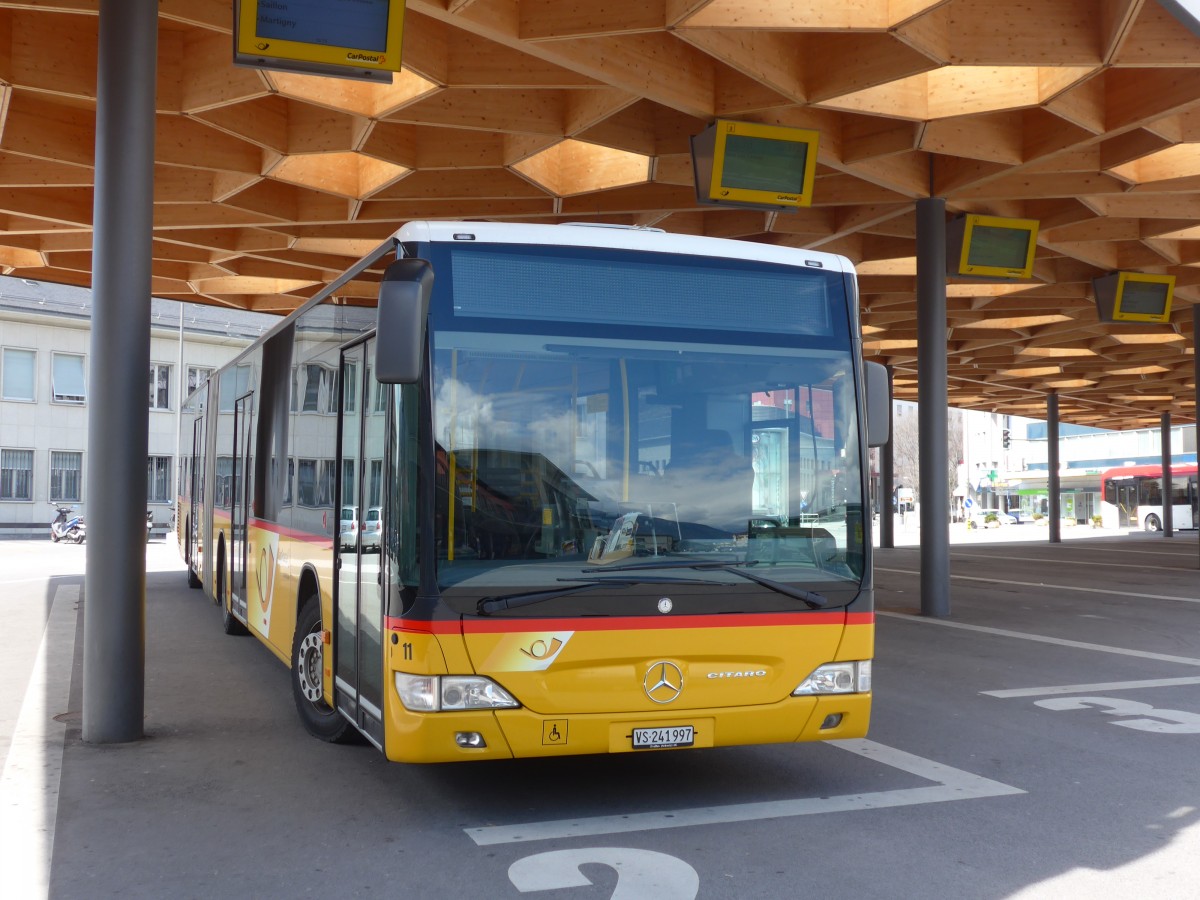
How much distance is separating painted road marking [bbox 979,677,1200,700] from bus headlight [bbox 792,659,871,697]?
3744mm

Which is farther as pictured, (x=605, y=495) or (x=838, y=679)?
(x=838, y=679)

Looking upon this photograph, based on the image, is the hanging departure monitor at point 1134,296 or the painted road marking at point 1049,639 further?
the hanging departure monitor at point 1134,296

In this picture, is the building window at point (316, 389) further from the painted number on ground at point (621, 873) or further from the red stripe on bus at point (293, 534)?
the painted number on ground at point (621, 873)

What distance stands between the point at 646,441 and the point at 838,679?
161cm

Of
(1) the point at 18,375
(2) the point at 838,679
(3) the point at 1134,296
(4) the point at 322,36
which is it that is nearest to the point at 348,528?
(2) the point at 838,679

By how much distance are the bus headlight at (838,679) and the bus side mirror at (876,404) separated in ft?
3.87

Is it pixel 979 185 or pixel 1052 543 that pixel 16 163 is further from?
pixel 1052 543

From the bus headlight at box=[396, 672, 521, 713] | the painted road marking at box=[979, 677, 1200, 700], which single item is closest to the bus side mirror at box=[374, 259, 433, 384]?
the bus headlight at box=[396, 672, 521, 713]

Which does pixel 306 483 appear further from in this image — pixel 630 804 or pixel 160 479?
pixel 160 479

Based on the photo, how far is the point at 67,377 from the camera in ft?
159

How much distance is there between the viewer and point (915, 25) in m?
9.89

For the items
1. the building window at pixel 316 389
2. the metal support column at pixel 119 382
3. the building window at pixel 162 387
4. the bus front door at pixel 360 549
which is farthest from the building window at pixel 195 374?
Result: the bus front door at pixel 360 549

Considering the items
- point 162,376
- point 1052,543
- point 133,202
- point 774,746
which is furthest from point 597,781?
point 162,376

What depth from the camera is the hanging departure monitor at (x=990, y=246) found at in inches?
639
